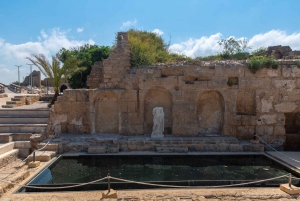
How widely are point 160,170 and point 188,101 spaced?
374cm

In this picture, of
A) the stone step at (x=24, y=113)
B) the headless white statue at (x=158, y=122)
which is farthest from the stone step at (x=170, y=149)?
the stone step at (x=24, y=113)

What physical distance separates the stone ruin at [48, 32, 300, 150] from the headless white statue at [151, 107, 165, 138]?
2.05 feet

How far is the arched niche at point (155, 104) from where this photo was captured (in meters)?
9.92

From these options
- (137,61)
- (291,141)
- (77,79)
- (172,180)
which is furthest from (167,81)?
(77,79)

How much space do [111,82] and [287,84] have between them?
731 centimetres

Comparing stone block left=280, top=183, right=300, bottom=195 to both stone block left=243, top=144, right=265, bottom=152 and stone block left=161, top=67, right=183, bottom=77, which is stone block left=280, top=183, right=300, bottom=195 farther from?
stone block left=161, top=67, right=183, bottom=77

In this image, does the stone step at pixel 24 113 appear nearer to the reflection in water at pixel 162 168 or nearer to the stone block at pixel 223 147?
the reflection in water at pixel 162 168

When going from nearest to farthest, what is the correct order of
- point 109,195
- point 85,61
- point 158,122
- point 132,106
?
point 109,195 < point 158,122 < point 132,106 < point 85,61

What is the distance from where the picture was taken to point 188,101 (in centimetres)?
955

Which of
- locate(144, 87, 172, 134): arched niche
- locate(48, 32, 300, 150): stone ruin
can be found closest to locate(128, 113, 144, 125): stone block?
locate(48, 32, 300, 150): stone ruin

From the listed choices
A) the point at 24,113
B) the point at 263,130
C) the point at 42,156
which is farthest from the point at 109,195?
the point at 24,113

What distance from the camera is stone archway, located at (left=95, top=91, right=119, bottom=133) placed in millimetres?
10000

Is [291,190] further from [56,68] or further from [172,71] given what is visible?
[56,68]

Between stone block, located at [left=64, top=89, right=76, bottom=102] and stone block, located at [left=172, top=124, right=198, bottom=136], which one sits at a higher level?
stone block, located at [left=64, top=89, right=76, bottom=102]
